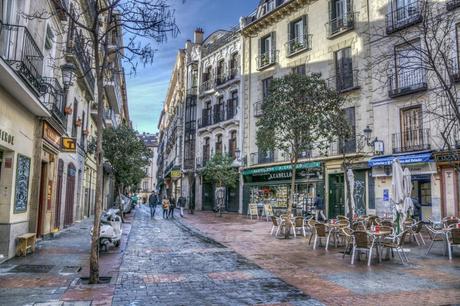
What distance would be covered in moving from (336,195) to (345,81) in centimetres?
683

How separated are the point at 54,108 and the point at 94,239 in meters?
6.86

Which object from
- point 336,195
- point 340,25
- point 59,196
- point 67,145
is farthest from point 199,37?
→ point 67,145

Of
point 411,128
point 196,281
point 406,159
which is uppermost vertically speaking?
point 411,128

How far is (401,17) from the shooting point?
20453 millimetres

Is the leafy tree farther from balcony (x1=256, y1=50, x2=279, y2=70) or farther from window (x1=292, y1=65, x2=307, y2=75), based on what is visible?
balcony (x1=256, y1=50, x2=279, y2=70)

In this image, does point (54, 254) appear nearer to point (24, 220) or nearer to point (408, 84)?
point (24, 220)

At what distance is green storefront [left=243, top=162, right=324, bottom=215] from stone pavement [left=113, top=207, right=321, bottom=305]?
14693 mm

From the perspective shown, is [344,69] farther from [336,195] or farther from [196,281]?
[196,281]

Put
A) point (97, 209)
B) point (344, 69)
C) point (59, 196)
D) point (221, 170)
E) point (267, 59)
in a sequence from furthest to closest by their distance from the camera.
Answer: point (267, 59) → point (221, 170) → point (344, 69) → point (59, 196) → point (97, 209)

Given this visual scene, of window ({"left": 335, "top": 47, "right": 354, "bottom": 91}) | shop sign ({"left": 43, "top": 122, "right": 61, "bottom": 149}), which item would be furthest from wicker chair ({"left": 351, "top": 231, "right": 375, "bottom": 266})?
window ({"left": 335, "top": 47, "right": 354, "bottom": 91})

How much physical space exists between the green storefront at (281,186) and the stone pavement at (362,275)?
1288cm

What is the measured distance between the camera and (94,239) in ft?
24.4

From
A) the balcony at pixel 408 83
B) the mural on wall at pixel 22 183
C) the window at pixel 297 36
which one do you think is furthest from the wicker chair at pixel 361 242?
the window at pixel 297 36

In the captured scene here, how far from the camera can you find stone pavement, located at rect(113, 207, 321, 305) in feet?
20.8
